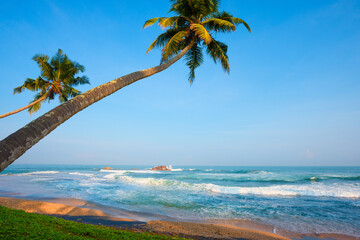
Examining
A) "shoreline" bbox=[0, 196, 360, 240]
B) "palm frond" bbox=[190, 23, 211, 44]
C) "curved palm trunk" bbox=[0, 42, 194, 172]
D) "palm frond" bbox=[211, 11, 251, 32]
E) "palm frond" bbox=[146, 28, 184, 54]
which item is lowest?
"shoreline" bbox=[0, 196, 360, 240]

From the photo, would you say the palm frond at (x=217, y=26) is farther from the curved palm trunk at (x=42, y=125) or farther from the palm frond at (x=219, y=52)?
the curved palm trunk at (x=42, y=125)

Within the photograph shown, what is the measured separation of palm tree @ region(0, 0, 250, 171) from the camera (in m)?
2.59

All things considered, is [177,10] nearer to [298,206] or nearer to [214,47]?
[214,47]

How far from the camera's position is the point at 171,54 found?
9.20 meters

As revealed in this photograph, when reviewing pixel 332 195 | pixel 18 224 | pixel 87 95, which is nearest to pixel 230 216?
pixel 18 224

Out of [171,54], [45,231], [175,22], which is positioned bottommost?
[45,231]

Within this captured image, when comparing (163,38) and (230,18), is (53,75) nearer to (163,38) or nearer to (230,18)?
(163,38)

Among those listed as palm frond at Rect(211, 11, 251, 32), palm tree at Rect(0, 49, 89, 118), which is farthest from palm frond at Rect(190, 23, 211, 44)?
palm tree at Rect(0, 49, 89, 118)

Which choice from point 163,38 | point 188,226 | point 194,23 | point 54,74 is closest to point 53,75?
point 54,74

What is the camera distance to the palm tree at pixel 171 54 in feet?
8.51

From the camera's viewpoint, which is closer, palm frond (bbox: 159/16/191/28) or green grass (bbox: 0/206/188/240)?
green grass (bbox: 0/206/188/240)

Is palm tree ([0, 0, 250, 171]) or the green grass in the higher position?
palm tree ([0, 0, 250, 171])

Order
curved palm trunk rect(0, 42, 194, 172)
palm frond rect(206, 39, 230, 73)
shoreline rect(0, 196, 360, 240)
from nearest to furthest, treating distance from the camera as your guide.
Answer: curved palm trunk rect(0, 42, 194, 172)
shoreline rect(0, 196, 360, 240)
palm frond rect(206, 39, 230, 73)

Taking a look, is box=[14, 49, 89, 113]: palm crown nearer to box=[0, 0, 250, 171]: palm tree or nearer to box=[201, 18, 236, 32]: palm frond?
box=[0, 0, 250, 171]: palm tree
